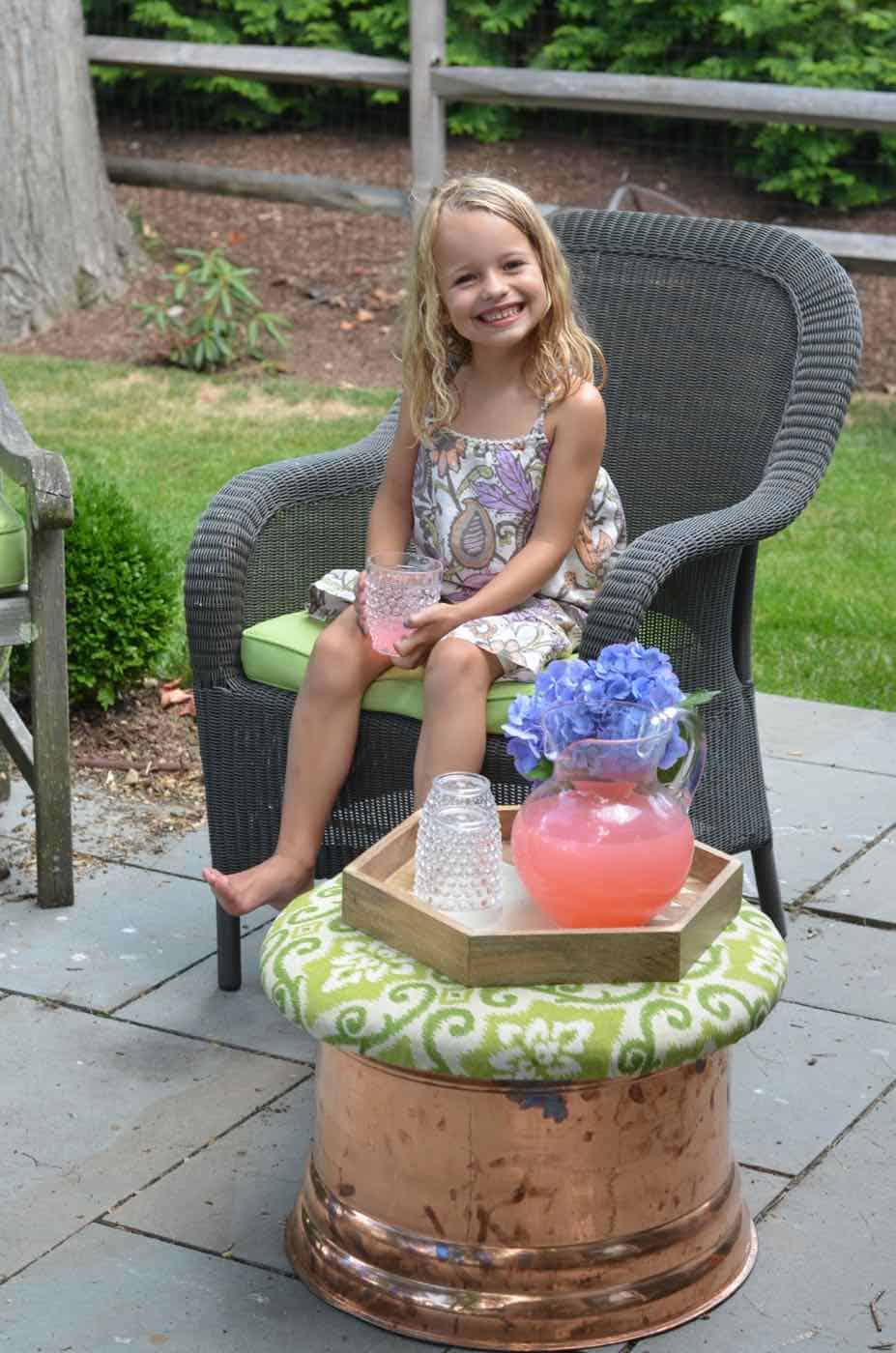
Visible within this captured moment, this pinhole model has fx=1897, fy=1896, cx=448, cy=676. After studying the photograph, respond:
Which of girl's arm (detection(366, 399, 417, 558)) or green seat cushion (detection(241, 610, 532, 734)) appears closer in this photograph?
green seat cushion (detection(241, 610, 532, 734))

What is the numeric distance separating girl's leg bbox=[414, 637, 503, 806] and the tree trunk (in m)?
5.59

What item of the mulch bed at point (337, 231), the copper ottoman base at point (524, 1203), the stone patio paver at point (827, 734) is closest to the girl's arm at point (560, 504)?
the copper ottoman base at point (524, 1203)

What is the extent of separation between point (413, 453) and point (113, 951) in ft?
3.20

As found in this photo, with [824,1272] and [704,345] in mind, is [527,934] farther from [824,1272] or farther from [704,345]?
[704,345]

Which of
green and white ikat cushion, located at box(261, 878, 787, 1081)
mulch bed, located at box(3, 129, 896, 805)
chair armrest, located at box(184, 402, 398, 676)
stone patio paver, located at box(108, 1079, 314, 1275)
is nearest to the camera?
green and white ikat cushion, located at box(261, 878, 787, 1081)

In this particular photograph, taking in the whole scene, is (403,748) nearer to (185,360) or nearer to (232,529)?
(232,529)

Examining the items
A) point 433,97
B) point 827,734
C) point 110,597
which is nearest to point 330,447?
point 433,97

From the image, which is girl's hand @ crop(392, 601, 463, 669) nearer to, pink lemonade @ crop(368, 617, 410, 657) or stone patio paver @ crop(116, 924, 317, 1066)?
pink lemonade @ crop(368, 617, 410, 657)

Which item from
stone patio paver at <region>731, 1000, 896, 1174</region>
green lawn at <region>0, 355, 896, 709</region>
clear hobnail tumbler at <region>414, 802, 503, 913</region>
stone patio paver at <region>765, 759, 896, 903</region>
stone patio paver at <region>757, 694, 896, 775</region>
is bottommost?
green lawn at <region>0, 355, 896, 709</region>

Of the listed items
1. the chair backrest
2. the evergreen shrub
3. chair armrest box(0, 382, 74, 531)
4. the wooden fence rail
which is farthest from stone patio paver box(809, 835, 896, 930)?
the wooden fence rail

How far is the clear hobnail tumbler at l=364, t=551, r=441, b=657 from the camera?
107 inches

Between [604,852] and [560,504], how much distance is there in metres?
0.94

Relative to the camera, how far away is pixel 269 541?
3.07 meters

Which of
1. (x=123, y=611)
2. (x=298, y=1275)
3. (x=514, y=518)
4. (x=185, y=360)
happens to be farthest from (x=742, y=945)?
(x=185, y=360)
